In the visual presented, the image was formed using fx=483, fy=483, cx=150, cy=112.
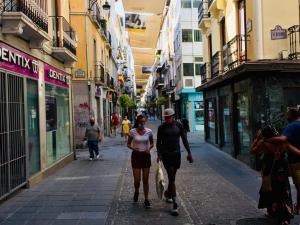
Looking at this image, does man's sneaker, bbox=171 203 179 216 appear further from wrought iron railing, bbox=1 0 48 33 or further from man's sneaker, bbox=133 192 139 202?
wrought iron railing, bbox=1 0 48 33

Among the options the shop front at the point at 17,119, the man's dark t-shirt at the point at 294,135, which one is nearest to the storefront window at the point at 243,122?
the shop front at the point at 17,119

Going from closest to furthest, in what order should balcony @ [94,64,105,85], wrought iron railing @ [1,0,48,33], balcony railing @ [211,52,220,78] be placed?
wrought iron railing @ [1,0,48,33]
balcony railing @ [211,52,220,78]
balcony @ [94,64,105,85]

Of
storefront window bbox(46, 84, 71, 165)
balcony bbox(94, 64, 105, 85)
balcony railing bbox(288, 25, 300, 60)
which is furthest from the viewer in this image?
balcony bbox(94, 64, 105, 85)

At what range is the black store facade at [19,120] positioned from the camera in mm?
9508

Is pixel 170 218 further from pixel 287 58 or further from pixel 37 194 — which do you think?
pixel 287 58

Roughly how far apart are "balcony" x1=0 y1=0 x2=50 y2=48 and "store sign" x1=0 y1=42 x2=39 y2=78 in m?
0.37

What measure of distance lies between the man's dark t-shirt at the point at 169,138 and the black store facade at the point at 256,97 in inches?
207

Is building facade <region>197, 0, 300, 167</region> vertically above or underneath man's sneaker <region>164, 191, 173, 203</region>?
above

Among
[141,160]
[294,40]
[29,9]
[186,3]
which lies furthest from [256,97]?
[186,3]

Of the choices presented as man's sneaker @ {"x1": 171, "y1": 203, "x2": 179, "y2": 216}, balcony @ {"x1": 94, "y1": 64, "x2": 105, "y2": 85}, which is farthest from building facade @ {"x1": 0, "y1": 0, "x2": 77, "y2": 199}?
balcony @ {"x1": 94, "y1": 64, "x2": 105, "y2": 85}

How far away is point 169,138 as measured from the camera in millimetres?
8352

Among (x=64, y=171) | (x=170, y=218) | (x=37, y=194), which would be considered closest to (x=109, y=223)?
(x=170, y=218)

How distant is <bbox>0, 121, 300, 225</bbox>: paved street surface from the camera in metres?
7.68

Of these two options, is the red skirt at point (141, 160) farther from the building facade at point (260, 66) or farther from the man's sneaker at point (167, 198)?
the building facade at point (260, 66)
